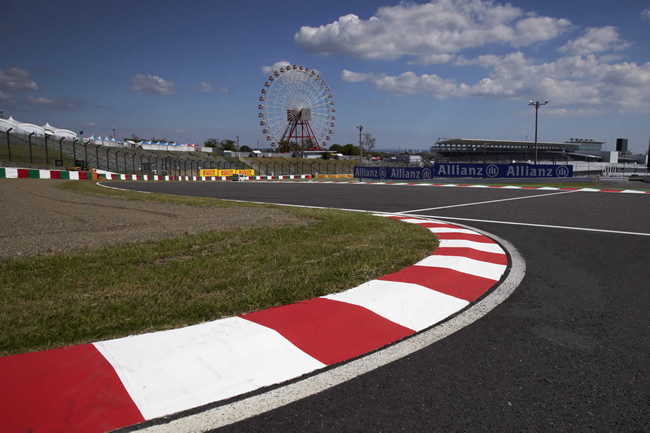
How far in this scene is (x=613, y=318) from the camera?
3.05 m

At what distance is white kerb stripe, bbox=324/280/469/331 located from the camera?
310 cm

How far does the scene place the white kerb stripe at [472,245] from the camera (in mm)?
5460

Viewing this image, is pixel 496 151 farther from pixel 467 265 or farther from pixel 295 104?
pixel 467 265

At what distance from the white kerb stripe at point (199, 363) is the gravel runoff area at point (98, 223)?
10.0 feet

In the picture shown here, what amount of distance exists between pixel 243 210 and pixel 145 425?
7353 mm

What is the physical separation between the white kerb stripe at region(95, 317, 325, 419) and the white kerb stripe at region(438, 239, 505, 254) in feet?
11.6

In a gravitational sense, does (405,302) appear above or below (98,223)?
below

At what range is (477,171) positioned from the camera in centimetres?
2739

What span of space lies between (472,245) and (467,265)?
1159 millimetres

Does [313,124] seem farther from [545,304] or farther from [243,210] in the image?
[545,304]

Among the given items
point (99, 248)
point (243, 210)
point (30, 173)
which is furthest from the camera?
point (30, 173)

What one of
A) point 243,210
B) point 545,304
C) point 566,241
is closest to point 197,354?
point 545,304

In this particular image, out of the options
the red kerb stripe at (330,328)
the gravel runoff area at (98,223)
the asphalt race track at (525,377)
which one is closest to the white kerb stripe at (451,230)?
the gravel runoff area at (98,223)

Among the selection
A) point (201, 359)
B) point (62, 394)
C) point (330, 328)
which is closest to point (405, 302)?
point (330, 328)
